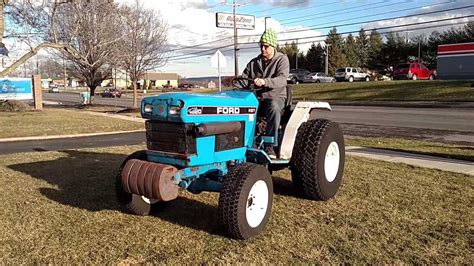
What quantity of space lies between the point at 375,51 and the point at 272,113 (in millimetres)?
80939

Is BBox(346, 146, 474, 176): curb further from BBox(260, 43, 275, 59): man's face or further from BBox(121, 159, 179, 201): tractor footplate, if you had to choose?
BBox(121, 159, 179, 201): tractor footplate

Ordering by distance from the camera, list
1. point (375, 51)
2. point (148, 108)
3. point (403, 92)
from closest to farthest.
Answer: point (148, 108), point (403, 92), point (375, 51)

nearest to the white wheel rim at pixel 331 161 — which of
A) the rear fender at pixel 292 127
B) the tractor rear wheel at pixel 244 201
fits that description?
the rear fender at pixel 292 127

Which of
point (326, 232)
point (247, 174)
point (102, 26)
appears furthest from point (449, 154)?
Answer: point (102, 26)

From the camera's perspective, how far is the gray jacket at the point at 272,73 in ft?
17.9

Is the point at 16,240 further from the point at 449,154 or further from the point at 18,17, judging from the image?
the point at 18,17

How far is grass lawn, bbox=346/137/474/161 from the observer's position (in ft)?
32.1

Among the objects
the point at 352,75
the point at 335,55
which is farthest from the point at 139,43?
the point at 335,55

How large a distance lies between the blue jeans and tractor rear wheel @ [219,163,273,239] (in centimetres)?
88

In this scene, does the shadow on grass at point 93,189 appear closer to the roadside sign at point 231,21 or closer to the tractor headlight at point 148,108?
the tractor headlight at point 148,108

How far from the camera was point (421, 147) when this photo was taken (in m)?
11.1

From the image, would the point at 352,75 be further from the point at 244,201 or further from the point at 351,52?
the point at 244,201

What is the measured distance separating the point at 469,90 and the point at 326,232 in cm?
2899

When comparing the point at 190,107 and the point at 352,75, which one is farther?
the point at 352,75
